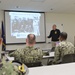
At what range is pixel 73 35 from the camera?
8.77 meters

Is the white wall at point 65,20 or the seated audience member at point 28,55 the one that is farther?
the white wall at point 65,20

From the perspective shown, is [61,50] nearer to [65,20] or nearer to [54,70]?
[54,70]

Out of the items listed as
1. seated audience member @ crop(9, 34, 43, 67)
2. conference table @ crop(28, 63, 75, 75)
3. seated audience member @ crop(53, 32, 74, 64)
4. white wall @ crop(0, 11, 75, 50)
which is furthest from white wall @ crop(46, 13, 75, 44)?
conference table @ crop(28, 63, 75, 75)

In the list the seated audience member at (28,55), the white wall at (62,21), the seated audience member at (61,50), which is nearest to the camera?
the seated audience member at (28,55)

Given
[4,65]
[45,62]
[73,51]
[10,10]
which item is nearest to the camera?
[4,65]

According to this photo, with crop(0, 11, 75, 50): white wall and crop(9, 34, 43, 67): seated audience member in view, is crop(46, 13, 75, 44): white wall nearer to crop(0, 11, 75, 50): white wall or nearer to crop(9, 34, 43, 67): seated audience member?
crop(0, 11, 75, 50): white wall

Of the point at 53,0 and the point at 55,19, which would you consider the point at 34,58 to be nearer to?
the point at 53,0

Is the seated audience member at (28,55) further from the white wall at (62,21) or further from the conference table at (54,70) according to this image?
the white wall at (62,21)

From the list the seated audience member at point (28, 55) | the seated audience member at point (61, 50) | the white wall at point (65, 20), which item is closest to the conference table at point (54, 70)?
the seated audience member at point (28, 55)

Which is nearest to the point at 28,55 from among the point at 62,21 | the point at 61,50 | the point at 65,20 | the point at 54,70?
the point at 61,50

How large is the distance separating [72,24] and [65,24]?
1.54ft

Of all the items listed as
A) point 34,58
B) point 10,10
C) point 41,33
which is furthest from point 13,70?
point 41,33

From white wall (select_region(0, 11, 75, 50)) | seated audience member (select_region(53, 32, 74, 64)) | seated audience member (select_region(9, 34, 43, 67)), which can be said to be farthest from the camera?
white wall (select_region(0, 11, 75, 50))

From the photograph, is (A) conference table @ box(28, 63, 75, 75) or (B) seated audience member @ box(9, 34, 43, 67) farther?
(B) seated audience member @ box(9, 34, 43, 67)
